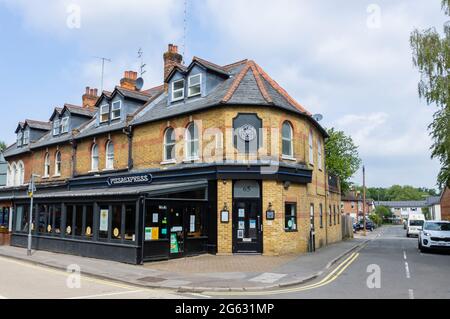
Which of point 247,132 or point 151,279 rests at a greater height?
point 247,132

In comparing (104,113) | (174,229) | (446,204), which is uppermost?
(104,113)

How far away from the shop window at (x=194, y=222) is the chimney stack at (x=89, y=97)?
1885 cm

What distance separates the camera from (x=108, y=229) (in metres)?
16.3

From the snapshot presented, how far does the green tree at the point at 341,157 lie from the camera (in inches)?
1521

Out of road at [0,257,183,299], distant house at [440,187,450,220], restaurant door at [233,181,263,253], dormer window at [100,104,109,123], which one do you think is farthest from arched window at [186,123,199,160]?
distant house at [440,187,450,220]

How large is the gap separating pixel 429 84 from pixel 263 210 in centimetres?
927

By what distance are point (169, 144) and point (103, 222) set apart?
17.6 feet

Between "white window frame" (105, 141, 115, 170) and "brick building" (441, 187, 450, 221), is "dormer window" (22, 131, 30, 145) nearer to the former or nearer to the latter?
"white window frame" (105, 141, 115, 170)

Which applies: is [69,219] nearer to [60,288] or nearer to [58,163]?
[60,288]

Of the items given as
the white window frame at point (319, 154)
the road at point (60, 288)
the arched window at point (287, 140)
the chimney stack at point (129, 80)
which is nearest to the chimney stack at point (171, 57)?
the chimney stack at point (129, 80)

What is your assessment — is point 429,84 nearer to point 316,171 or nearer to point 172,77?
point 316,171

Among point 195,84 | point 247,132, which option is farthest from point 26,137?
point 247,132

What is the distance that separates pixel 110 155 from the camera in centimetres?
2345
